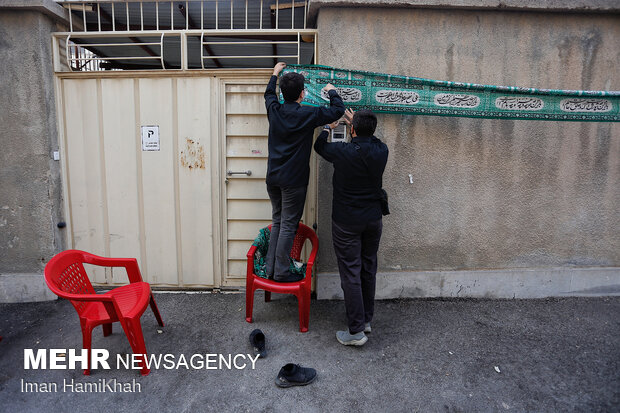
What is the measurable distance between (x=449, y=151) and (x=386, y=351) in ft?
7.08

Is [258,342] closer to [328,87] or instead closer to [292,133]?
[292,133]

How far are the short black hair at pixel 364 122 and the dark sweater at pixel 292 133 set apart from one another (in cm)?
21

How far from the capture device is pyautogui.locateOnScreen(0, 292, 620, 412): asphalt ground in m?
2.70

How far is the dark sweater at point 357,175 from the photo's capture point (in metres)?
3.08

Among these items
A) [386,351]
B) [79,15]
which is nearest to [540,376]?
[386,351]

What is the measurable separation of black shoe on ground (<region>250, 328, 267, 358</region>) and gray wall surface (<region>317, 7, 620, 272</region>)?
1.12 metres

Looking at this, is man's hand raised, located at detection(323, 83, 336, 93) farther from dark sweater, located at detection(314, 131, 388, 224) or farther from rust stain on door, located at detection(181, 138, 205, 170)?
rust stain on door, located at detection(181, 138, 205, 170)

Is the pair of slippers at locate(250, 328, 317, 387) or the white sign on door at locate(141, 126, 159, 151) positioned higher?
the white sign on door at locate(141, 126, 159, 151)

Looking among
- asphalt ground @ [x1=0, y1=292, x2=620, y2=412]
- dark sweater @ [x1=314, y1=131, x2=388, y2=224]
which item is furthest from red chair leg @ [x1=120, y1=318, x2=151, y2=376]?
dark sweater @ [x1=314, y1=131, x2=388, y2=224]

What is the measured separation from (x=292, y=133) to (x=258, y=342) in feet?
5.95

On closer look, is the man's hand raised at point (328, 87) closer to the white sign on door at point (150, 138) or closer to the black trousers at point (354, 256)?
the black trousers at point (354, 256)

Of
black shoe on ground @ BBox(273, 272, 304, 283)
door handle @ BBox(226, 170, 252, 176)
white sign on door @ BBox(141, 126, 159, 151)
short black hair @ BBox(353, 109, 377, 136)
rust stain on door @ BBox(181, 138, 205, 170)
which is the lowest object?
black shoe on ground @ BBox(273, 272, 304, 283)

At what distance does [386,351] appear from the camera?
10.8ft

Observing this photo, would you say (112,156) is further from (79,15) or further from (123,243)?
(79,15)
